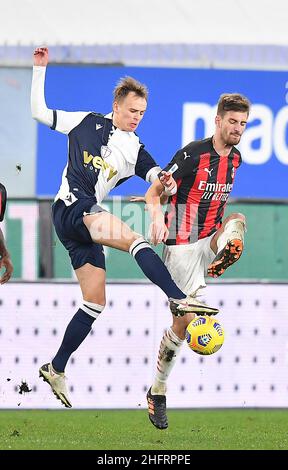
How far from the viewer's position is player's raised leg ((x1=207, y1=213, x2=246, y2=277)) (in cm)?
983

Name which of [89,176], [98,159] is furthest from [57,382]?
[98,159]

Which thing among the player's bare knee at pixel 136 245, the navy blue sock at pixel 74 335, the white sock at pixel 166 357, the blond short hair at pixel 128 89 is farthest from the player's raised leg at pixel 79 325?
the blond short hair at pixel 128 89

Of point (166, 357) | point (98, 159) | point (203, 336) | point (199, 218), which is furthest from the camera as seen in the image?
point (166, 357)

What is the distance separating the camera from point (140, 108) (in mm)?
10031

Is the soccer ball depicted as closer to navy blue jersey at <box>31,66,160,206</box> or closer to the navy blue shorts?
the navy blue shorts

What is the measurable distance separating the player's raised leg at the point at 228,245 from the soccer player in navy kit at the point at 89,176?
64 centimetres

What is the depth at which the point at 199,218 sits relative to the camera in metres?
10.4

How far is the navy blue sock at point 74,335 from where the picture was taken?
10.2 meters

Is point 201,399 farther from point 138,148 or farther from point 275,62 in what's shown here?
point 275,62

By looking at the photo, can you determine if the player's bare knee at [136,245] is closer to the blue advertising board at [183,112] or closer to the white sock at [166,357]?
→ the white sock at [166,357]

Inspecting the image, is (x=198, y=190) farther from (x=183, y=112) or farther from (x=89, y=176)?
(x=183, y=112)

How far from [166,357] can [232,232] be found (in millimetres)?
1278

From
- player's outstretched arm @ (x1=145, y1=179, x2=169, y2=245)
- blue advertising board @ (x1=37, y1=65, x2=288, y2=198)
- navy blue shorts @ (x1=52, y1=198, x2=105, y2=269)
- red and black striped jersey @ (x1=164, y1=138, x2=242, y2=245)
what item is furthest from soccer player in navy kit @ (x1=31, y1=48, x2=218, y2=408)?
blue advertising board @ (x1=37, y1=65, x2=288, y2=198)
